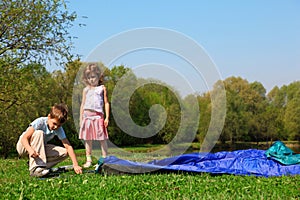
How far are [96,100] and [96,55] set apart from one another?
48.1 inches

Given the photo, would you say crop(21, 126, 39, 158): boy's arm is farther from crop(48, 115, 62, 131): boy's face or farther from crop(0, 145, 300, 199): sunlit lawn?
crop(0, 145, 300, 199): sunlit lawn

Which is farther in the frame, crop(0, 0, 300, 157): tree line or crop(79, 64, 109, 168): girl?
crop(0, 0, 300, 157): tree line

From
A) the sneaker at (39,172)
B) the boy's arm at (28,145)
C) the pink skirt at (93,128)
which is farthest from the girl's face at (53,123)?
the pink skirt at (93,128)

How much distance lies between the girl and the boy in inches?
69.3

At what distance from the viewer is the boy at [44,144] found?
19.3 ft

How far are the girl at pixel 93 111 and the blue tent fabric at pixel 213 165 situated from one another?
1.92m

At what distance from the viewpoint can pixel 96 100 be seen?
27.3ft

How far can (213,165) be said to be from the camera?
21.9ft

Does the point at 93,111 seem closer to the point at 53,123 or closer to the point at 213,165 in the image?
the point at 53,123

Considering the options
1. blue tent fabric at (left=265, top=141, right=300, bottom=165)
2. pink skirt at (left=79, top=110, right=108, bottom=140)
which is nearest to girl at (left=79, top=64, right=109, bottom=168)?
pink skirt at (left=79, top=110, right=108, bottom=140)

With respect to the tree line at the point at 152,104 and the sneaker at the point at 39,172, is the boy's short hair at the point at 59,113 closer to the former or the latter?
the sneaker at the point at 39,172

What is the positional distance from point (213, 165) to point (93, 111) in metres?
2.90

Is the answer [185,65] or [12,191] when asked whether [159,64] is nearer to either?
[185,65]

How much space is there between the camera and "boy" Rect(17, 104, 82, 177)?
5.89 metres
